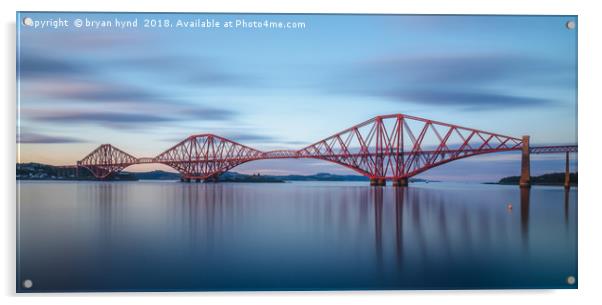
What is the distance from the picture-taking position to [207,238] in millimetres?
6383

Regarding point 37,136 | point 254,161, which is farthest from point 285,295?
point 37,136

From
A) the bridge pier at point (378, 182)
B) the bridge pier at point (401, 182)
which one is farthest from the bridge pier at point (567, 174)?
the bridge pier at point (378, 182)

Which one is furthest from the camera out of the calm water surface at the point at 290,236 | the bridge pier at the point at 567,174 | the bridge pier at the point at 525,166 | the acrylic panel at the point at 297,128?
the bridge pier at the point at 525,166

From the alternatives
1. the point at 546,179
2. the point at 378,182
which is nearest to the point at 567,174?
the point at 546,179

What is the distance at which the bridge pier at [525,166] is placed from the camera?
20.6 feet

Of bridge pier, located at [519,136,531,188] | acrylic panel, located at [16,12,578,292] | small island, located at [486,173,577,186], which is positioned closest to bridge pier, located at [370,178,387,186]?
acrylic panel, located at [16,12,578,292]

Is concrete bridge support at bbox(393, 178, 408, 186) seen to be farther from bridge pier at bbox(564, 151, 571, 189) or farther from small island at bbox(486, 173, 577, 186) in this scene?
bridge pier at bbox(564, 151, 571, 189)

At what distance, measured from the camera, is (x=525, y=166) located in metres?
6.43

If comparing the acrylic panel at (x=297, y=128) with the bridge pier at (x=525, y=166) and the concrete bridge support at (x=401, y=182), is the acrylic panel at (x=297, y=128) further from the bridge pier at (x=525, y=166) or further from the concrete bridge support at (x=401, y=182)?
the concrete bridge support at (x=401, y=182)

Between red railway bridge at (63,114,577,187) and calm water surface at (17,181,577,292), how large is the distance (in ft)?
1.17

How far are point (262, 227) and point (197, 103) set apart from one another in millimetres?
1987

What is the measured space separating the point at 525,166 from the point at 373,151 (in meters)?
2.04

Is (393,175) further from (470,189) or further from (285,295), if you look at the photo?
(285,295)

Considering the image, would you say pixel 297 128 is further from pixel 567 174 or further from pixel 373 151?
pixel 567 174
